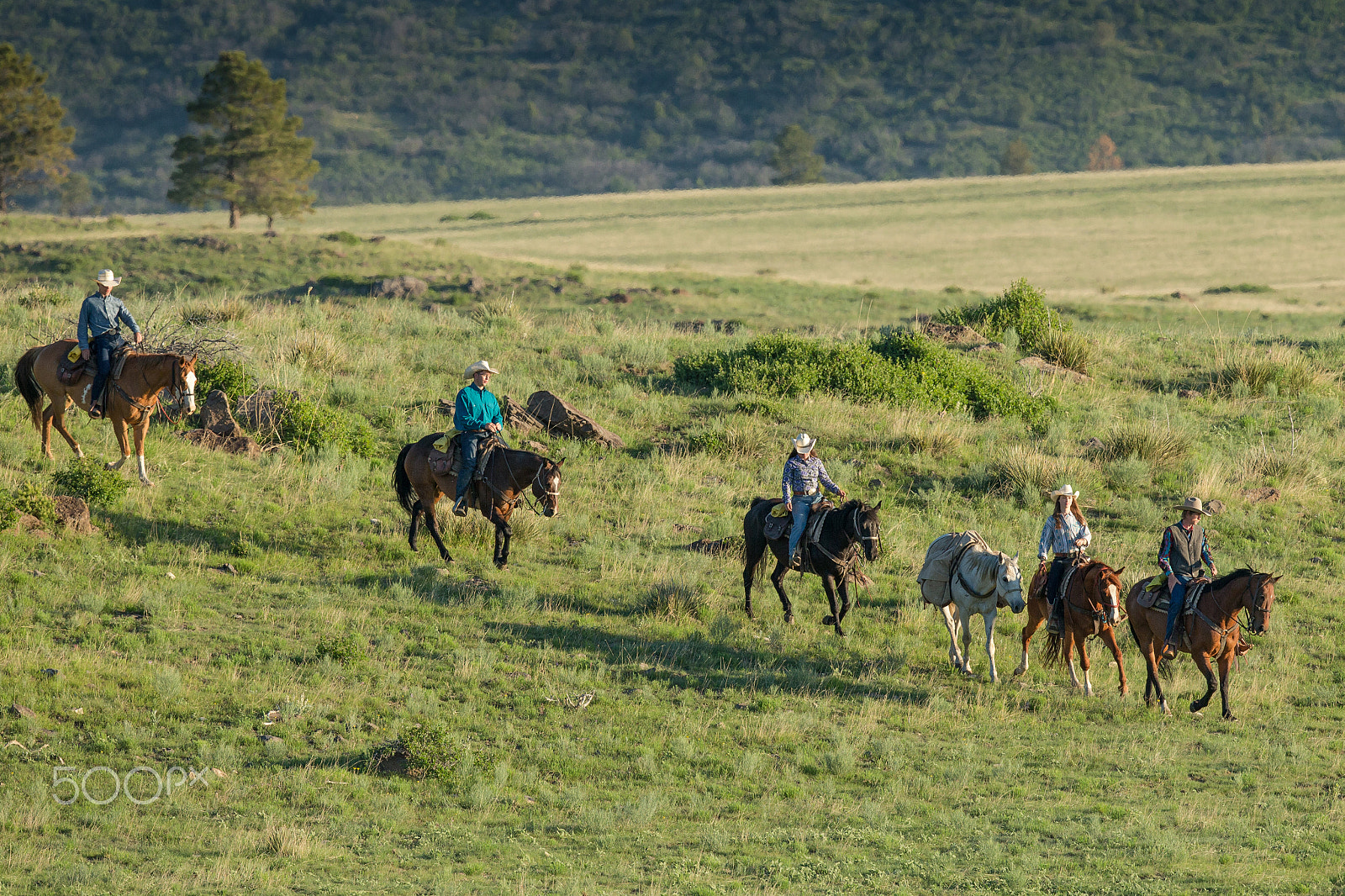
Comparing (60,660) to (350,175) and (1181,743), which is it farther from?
(350,175)

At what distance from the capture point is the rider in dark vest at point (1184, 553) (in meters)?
13.1

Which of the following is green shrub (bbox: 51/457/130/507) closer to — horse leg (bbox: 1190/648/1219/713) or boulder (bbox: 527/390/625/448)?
boulder (bbox: 527/390/625/448)

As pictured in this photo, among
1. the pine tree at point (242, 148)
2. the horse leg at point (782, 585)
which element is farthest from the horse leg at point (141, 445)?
the pine tree at point (242, 148)

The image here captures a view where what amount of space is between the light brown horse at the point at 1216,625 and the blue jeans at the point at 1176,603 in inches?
4.9

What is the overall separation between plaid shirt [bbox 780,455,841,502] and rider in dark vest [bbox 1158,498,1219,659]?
4.01m

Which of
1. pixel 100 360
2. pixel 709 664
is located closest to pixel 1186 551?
pixel 709 664

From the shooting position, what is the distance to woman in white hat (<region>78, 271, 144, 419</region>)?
1609 cm

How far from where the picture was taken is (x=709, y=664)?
14109mm

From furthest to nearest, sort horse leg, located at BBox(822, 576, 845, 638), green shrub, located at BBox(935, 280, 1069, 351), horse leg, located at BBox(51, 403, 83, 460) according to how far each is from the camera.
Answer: green shrub, located at BBox(935, 280, 1069, 351) → horse leg, located at BBox(51, 403, 83, 460) → horse leg, located at BBox(822, 576, 845, 638)

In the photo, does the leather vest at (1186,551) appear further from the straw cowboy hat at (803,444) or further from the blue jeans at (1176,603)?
the straw cowboy hat at (803,444)

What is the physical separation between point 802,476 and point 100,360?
9.50 metres

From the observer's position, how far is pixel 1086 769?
11.9 meters

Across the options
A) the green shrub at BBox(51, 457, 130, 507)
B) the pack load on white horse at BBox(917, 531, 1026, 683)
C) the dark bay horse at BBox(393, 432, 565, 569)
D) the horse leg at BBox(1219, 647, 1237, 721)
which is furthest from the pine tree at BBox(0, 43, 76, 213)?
the horse leg at BBox(1219, 647, 1237, 721)

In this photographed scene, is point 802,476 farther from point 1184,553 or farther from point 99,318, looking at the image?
point 99,318
